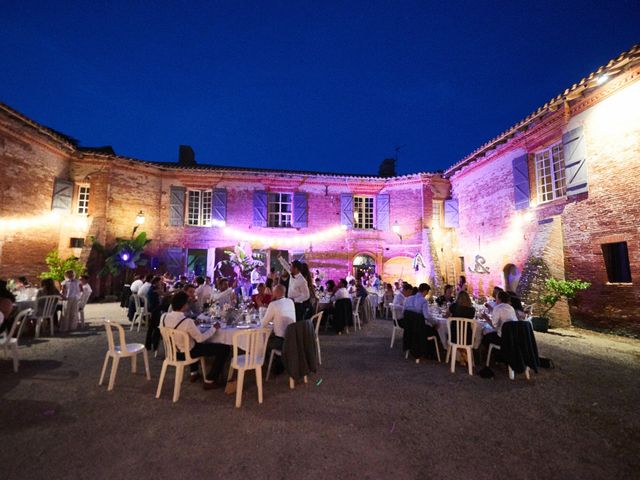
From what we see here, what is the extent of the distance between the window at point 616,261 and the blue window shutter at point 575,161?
1.73 metres

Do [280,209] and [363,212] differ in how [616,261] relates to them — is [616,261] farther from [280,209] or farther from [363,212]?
[280,209]

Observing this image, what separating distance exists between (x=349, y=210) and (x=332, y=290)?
8087mm

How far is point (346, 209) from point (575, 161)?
9.50 m

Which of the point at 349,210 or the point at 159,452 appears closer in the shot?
the point at 159,452

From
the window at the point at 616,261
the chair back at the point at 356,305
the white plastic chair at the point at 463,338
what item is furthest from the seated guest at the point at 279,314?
the window at the point at 616,261

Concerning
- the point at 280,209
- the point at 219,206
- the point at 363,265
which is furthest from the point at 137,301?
the point at 363,265

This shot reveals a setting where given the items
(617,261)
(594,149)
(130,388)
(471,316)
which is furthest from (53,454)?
(594,149)

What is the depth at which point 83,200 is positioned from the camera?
14039 mm

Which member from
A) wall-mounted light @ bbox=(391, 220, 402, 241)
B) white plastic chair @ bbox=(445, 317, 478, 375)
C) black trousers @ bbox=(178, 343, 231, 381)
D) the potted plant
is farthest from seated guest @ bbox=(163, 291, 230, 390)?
wall-mounted light @ bbox=(391, 220, 402, 241)

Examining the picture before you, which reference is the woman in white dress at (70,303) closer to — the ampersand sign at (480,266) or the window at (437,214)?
the ampersand sign at (480,266)

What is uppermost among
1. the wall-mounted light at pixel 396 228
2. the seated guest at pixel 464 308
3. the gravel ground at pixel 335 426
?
the wall-mounted light at pixel 396 228

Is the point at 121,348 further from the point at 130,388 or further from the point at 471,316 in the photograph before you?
the point at 471,316

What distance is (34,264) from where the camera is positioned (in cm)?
1198

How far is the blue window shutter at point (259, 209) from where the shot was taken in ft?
51.5
